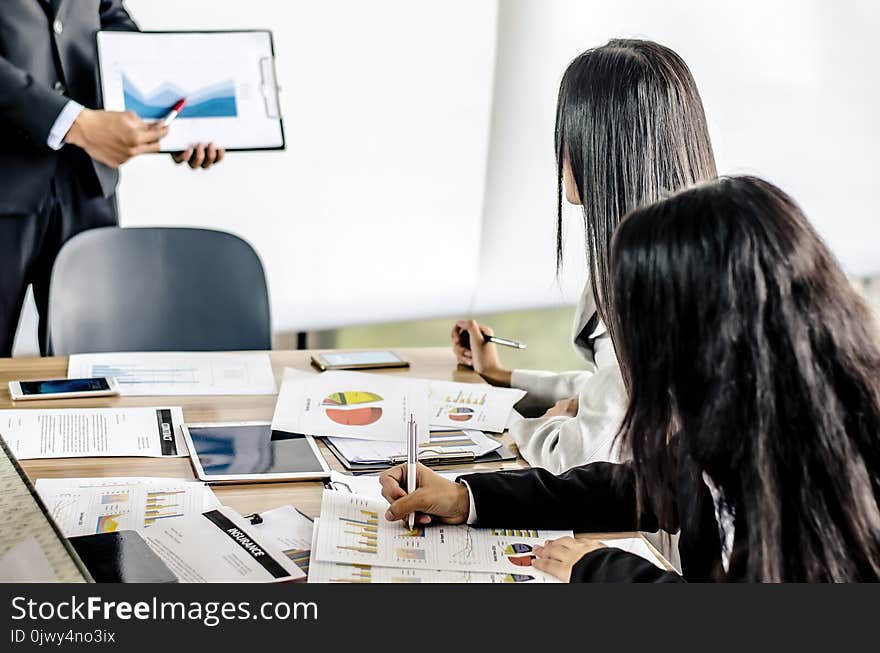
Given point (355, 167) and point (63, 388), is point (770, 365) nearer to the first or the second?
point (63, 388)

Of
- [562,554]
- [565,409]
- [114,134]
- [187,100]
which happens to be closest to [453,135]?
[187,100]

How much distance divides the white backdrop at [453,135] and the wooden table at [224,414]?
4.01 feet

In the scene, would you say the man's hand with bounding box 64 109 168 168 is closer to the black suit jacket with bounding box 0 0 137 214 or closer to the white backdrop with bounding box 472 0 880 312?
the black suit jacket with bounding box 0 0 137 214

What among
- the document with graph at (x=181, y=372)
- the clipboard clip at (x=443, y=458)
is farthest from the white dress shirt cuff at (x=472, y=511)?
the document with graph at (x=181, y=372)

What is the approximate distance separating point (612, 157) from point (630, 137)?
35 mm

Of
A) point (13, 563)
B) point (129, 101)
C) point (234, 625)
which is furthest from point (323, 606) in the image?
point (129, 101)

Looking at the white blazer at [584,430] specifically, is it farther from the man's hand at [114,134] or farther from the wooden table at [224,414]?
the man's hand at [114,134]

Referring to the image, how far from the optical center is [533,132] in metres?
3.27

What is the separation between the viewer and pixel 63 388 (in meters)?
1.64

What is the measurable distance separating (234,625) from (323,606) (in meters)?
0.06

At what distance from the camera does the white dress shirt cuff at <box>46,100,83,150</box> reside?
84.8 inches

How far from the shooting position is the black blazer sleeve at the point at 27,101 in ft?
7.01

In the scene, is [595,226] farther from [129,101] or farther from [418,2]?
[418,2]

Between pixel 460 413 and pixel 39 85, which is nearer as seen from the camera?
pixel 460 413
